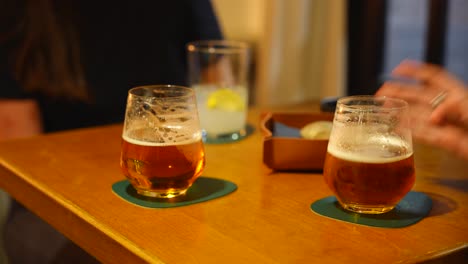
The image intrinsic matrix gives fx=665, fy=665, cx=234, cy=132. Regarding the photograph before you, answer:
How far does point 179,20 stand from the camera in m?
2.11

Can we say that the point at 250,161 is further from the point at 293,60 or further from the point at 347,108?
the point at 293,60

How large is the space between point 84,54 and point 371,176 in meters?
1.30

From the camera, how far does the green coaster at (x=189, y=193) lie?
0.95m

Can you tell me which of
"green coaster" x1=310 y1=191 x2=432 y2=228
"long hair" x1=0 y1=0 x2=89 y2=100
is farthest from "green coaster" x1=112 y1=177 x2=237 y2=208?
"long hair" x1=0 y1=0 x2=89 y2=100

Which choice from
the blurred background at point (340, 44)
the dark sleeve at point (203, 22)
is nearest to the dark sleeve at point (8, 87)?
the dark sleeve at point (203, 22)

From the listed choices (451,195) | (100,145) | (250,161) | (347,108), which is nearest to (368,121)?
(347,108)

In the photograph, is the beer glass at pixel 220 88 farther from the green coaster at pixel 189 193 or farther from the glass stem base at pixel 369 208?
the glass stem base at pixel 369 208

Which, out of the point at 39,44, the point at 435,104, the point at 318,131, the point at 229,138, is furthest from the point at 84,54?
the point at 435,104

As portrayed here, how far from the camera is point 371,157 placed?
34.3 inches

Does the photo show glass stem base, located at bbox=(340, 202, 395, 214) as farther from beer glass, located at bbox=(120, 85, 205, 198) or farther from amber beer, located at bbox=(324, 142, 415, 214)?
beer glass, located at bbox=(120, 85, 205, 198)

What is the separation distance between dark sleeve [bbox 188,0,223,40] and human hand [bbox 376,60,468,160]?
1.09 m

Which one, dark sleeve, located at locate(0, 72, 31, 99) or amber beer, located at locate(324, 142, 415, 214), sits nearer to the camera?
amber beer, located at locate(324, 142, 415, 214)

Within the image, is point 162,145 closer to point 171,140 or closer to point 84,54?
point 171,140

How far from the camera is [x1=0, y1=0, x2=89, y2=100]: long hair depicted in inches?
73.8
